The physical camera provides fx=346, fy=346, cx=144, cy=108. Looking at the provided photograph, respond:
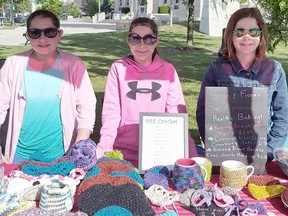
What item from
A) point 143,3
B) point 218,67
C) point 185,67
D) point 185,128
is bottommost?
point 185,67

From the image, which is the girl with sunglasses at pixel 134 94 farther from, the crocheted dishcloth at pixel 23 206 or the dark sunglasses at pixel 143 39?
the crocheted dishcloth at pixel 23 206

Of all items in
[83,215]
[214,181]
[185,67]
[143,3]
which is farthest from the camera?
[143,3]

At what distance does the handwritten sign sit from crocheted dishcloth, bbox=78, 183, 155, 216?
1.42 ft

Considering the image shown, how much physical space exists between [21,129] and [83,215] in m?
1.28

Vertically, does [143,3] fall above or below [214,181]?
above

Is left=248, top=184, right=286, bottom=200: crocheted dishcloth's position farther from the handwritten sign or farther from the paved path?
the paved path

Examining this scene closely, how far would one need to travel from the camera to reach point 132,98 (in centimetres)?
240

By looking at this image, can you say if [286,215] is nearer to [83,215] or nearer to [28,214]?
[83,215]

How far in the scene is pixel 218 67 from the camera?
2369 mm

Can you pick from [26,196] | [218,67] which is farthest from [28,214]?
[218,67]

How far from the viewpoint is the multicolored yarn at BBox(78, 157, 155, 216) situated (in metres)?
1.41

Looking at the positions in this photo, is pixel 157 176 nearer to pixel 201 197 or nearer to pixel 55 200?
pixel 201 197

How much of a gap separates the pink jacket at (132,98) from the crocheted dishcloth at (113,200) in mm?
877

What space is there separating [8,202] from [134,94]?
1.15 meters
